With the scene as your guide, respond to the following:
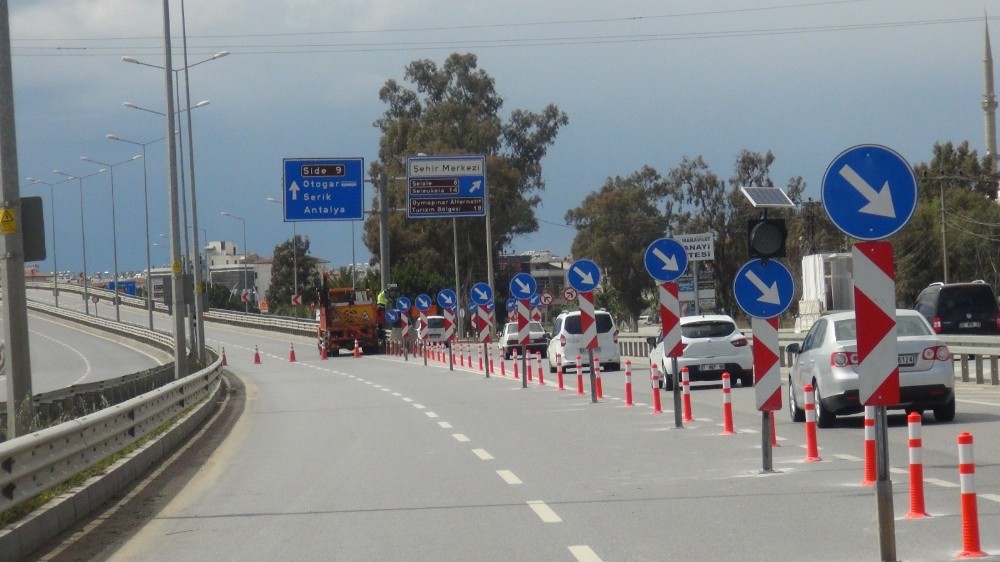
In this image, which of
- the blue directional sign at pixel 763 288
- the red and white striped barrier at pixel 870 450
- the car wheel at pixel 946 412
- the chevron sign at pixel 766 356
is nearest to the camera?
the red and white striped barrier at pixel 870 450

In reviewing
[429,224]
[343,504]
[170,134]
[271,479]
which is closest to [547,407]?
[271,479]

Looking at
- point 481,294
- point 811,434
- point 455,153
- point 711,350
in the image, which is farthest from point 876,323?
point 455,153

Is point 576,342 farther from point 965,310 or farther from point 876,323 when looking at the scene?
point 876,323

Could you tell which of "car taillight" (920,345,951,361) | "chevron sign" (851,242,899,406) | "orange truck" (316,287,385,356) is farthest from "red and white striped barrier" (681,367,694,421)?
"orange truck" (316,287,385,356)

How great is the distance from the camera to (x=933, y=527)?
959 centimetres

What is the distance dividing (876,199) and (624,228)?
8196cm

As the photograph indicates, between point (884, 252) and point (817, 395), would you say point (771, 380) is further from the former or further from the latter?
point (884, 252)

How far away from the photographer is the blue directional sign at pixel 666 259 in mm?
19531

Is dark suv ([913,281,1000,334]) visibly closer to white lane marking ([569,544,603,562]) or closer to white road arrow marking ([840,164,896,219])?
white lane marking ([569,544,603,562])

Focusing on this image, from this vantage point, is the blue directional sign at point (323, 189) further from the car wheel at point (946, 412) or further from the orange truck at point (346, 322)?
the car wheel at point (946, 412)

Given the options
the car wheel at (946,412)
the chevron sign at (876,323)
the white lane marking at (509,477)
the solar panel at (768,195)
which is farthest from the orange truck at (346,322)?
the chevron sign at (876,323)

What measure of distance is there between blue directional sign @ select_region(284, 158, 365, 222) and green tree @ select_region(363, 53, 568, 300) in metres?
28.2

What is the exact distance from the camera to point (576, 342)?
38656 millimetres

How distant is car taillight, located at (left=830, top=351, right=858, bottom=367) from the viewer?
17469 millimetres
